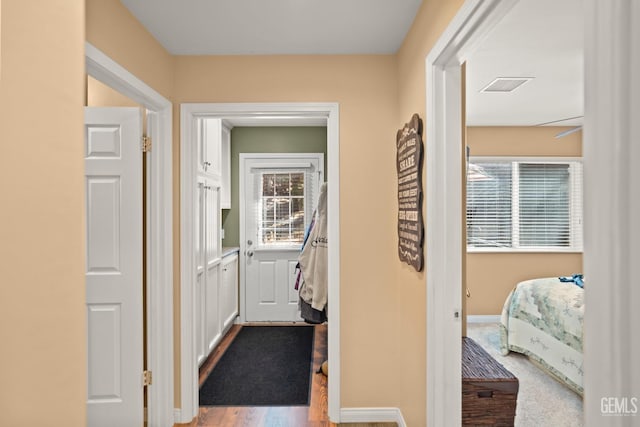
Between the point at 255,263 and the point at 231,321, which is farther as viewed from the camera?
the point at 255,263

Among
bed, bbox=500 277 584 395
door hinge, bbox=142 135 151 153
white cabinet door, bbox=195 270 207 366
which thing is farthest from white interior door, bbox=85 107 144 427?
bed, bbox=500 277 584 395

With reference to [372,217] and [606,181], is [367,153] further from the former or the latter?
[606,181]

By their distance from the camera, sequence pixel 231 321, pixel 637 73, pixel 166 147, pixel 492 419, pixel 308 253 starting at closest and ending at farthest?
pixel 637 73, pixel 492 419, pixel 166 147, pixel 308 253, pixel 231 321

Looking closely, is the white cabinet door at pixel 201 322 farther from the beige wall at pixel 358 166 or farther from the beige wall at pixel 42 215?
the beige wall at pixel 42 215

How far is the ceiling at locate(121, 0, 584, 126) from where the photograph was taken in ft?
6.57

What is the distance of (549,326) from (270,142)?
3541mm

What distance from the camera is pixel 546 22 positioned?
220 centimetres

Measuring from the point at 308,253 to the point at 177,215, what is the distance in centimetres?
110

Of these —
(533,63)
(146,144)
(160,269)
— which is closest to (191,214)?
(160,269)

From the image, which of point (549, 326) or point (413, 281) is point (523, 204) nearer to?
point (549, 326)

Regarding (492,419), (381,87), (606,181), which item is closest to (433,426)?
(492,419)

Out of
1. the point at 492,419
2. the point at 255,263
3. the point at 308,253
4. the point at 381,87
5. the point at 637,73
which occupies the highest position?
the point at 381,87

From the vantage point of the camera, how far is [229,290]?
4461mm

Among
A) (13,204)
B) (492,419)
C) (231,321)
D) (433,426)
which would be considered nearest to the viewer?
(13,204)
